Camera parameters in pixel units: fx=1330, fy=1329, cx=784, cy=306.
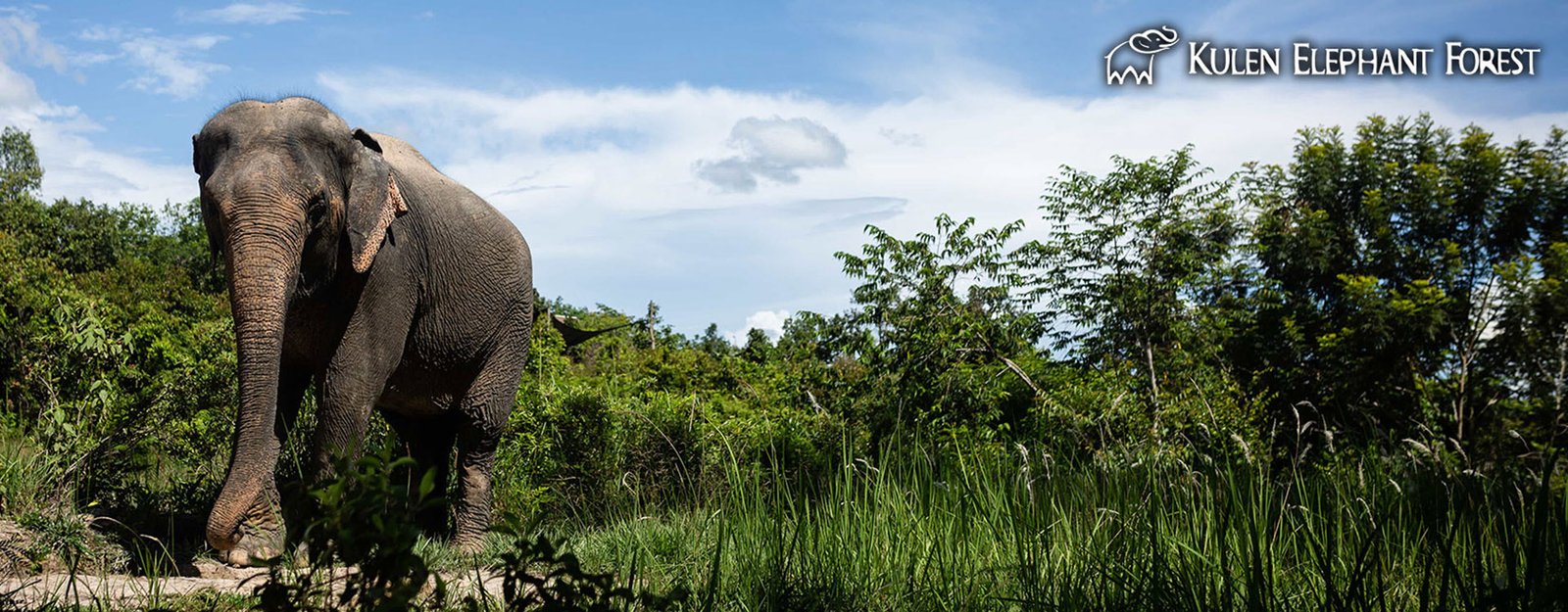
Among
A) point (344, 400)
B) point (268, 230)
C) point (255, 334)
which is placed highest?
point (268, 230)

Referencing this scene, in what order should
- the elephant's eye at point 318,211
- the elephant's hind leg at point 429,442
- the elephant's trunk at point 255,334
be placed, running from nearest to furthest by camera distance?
the elephant's trunk at point 255,334, the elephant's eye at point 318,211, the elephant's hind leg at point 429,442

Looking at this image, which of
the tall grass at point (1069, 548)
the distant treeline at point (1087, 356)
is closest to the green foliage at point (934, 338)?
the distant treeline at point (1087, 356)

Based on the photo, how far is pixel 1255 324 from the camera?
47.7 ft

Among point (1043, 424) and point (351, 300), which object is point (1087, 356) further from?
point (351, 300)

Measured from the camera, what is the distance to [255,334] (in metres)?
4.87

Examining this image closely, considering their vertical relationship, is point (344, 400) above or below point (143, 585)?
above

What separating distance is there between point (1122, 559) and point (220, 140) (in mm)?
3676

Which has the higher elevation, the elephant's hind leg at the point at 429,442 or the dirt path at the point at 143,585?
the elephant's hind leg at the point at 429,442

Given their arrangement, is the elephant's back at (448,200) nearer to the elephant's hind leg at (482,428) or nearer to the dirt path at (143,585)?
the elephant's hind leg at (482,428)

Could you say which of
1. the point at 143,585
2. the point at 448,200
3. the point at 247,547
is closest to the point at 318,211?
the point at 448,200

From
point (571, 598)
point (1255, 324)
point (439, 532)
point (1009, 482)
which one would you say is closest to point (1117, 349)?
point (1255, 324)

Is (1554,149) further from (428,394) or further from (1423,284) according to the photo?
(428,394)

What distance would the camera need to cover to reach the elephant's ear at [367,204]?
5375 mm

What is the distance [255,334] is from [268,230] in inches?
15.2
